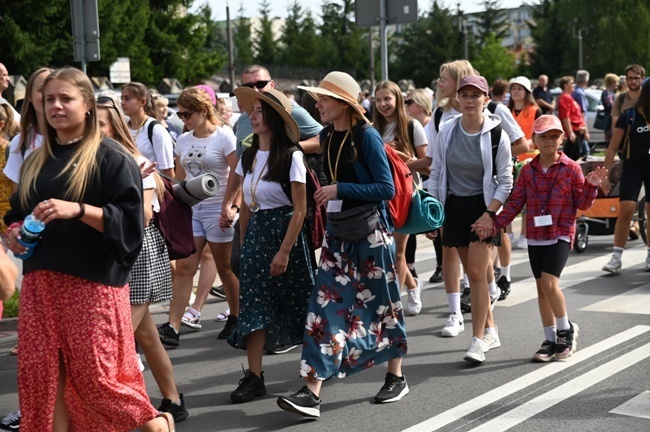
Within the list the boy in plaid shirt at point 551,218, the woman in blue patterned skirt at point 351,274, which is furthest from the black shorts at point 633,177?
the woman in blue patterned skirt at point 351,274

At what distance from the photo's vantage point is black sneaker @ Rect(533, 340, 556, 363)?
21.2 feet

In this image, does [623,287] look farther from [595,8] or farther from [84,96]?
[595,8]

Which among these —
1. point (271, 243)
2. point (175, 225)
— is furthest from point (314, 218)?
point (175, 225)

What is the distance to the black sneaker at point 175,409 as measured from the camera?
5.41 metres

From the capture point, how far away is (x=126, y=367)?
4.16 m

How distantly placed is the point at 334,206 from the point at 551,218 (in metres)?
1.64

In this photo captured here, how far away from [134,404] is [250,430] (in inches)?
49.9

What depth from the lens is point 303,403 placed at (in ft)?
17.5

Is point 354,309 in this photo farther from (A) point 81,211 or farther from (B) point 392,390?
(A) point 81,211

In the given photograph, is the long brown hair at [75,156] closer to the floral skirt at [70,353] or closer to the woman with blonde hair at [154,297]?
the floral skirt at [70,353]

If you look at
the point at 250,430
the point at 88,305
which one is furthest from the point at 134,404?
the point at 250,430

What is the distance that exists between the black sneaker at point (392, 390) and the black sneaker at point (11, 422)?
78.9 inches

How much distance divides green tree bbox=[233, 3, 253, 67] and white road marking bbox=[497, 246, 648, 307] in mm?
85543

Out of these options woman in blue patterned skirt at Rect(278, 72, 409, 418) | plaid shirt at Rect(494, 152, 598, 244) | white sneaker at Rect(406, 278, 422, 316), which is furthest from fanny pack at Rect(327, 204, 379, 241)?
white sneaker at Rect(406, 278, 422, 316)
